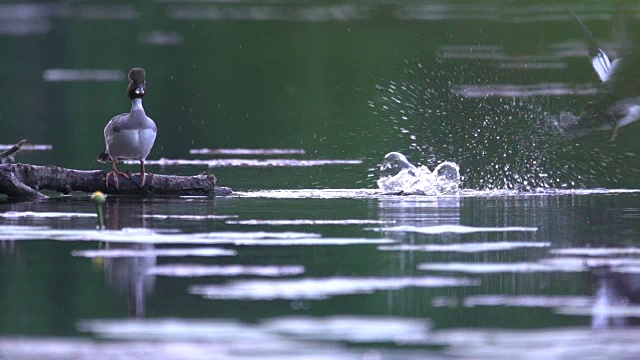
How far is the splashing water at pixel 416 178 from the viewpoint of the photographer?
1622cm

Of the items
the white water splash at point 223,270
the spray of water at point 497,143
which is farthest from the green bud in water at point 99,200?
the spray of water at point 497,143

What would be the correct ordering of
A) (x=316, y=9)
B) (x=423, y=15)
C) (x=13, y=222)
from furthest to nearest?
(x=316, y=9), (x=423, y=15), (x=13, y=222)

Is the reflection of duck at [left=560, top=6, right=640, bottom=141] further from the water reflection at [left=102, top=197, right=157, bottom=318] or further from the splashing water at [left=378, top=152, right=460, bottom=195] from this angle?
the water reflection at [left=102, top=197, right=157, bottom=318]

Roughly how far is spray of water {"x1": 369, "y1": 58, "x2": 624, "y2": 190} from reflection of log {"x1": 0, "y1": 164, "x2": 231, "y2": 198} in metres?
2.78

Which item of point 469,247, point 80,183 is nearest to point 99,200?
point 469,247

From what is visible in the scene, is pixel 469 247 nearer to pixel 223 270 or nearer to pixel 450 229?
pixel 450 229

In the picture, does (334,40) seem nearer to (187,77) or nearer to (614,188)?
(187,77)

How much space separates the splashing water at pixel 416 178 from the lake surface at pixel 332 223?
0.29 m

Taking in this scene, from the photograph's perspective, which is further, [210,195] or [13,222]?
[210,195]

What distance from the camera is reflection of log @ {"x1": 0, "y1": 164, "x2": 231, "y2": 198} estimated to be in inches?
594

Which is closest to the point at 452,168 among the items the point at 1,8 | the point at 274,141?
the point at 274,141

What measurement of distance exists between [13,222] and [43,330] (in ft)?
15.4

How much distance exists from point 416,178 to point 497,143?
9.63 ft

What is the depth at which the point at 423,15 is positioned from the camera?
152 feet
